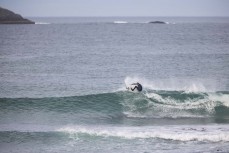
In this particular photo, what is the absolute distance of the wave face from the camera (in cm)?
2594

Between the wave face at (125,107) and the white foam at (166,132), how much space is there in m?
2.65

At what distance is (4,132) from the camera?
21703 mm

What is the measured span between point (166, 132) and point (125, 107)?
290 inches

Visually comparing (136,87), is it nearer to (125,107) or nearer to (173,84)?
(125,107)

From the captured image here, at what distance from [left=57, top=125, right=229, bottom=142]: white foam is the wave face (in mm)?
2651

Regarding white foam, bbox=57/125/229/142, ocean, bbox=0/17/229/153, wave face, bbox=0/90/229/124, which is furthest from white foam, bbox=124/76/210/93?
white foam, bbox=57/125/229/142

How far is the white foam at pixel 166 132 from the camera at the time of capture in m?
20.0

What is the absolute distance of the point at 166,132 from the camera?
70.0 feet

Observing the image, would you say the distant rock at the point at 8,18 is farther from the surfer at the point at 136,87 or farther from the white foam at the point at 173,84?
the surfer at the point at 136,87

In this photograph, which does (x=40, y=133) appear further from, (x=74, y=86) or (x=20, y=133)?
(x=74, y=86)

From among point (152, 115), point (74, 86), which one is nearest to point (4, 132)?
point (152, 115)

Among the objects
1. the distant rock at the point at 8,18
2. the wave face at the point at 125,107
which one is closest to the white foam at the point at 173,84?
the wave face at the point at 125,107

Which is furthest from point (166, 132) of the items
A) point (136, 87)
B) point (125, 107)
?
point (136, 87)

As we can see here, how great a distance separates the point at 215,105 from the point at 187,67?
1899 cm
